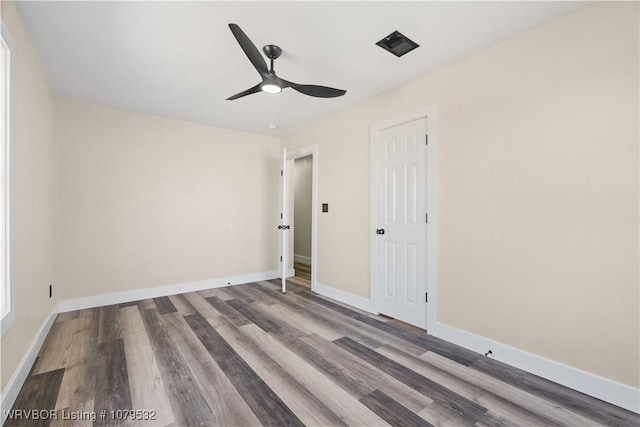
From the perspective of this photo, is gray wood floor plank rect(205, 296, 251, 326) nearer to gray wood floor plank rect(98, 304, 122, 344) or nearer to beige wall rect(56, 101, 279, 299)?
beige wall rect(56, 101, 279, 299)

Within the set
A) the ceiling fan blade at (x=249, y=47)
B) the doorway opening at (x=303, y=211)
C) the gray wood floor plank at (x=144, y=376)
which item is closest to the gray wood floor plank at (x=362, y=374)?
the gray wood floor plank at (x=144, y=376)

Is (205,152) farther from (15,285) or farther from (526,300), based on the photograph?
(526,300)

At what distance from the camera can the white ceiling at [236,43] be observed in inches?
71.4

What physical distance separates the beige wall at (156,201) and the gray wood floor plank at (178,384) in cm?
134

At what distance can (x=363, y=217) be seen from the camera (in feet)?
11.2

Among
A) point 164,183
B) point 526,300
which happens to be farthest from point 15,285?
point 526,300

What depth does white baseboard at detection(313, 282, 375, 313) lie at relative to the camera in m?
3.34

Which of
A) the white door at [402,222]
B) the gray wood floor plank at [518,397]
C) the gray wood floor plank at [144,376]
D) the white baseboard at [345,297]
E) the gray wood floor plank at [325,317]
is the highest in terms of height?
the white door at [402,222]

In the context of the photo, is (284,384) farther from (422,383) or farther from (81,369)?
(81,369)

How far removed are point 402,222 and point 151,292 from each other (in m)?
3.39

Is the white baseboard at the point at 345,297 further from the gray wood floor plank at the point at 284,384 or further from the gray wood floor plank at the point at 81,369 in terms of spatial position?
the gray wood floor plank at the point at 81,369

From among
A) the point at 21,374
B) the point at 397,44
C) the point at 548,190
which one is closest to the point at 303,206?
the point at 397,44

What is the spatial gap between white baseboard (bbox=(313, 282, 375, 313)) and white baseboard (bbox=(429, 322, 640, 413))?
94 cm

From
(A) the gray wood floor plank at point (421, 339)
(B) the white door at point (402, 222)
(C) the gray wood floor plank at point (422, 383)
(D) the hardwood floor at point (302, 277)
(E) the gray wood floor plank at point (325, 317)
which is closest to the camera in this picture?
(C) the gray wood floor plank at point (422, 383)
